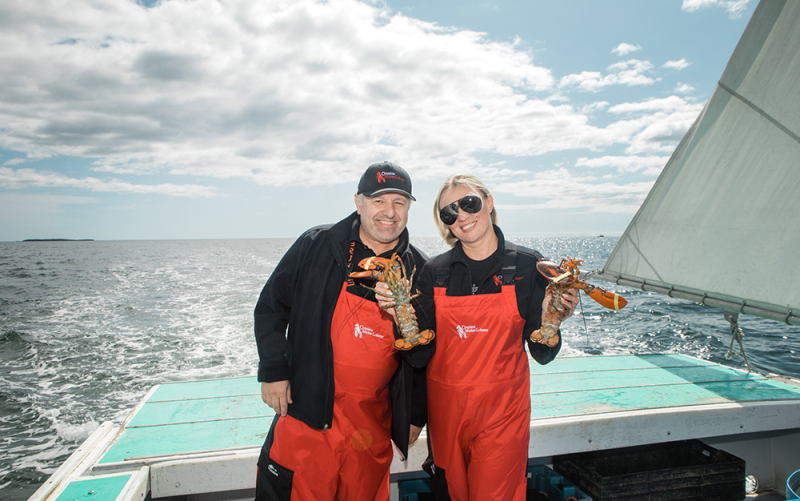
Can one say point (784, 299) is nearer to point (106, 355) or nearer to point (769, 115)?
point (769, 115)

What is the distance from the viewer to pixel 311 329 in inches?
93.9

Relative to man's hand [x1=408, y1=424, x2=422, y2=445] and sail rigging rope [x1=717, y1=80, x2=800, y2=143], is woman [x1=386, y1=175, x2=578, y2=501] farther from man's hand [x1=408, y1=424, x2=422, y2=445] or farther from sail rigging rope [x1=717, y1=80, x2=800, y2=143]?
sail rigging rope [x1=717, y1=80, x2=800, y2=143]

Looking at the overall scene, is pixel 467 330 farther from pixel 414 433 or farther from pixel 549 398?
pixel 549 398

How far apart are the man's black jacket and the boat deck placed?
2.29 ft

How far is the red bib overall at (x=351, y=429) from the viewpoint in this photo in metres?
2.29

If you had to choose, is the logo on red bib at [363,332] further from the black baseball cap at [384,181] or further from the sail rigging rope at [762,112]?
the sail rigging rope at [762,112]

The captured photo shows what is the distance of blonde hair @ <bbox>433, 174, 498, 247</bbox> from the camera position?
95.7 inches

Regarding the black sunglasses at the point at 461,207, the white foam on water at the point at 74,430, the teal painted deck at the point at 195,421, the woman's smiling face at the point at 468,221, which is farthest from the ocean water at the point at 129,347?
the teal painted deck at the point at 195,421

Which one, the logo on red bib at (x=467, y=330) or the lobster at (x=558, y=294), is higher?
the lobster at (x=558, y=294)

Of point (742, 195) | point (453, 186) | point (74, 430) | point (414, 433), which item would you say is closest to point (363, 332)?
point (414, 433)

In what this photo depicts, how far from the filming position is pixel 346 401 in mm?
2367

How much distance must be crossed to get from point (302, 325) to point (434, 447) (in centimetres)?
103

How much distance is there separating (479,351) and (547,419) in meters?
1.27

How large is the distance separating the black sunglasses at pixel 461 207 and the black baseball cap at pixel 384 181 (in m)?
0.25
